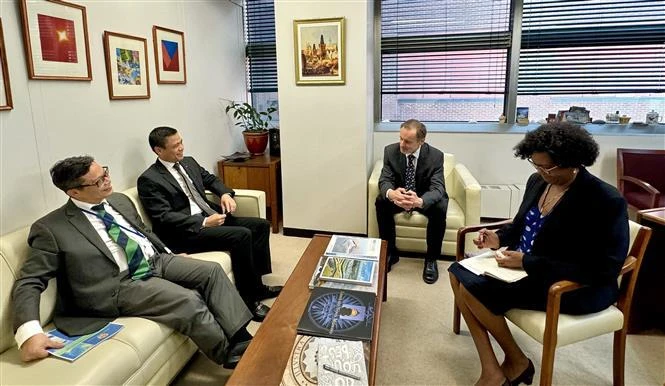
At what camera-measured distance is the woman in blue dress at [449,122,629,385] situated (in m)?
1.59

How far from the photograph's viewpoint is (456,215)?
316cm

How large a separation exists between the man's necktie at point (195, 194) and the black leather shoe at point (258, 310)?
27.3 inches

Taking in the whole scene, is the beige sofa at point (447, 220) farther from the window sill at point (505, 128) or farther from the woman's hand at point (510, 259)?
the woman's hand at point (510, 259)

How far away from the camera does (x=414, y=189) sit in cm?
322

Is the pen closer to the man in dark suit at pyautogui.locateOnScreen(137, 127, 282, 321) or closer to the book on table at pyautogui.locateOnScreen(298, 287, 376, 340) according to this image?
the book on table at pyautogui.locateOnScreen(298, 287, 376, 340)

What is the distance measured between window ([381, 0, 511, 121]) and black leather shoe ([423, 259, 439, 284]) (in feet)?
5.86

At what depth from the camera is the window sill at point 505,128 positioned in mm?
3756

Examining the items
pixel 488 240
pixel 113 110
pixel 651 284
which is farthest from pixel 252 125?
pixel 651 284

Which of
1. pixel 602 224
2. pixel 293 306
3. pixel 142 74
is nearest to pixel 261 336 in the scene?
pixel 293 306

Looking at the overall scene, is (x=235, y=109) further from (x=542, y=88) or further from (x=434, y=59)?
(x=542, y=88)

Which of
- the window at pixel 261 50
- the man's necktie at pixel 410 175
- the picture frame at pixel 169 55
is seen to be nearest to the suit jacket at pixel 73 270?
the picture frame at pixel 169 55

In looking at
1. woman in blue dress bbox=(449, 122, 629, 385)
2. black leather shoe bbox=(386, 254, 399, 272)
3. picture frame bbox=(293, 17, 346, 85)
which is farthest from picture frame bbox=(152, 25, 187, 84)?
woman in blue dress bbox=(449, 122, 629, 385)

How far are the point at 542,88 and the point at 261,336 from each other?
3.60 m

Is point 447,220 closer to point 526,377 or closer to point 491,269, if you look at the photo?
point 491,269
